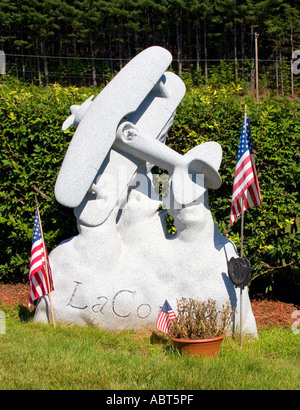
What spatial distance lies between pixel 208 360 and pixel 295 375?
79 cm

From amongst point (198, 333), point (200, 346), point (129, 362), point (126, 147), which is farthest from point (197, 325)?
point (126, 147)

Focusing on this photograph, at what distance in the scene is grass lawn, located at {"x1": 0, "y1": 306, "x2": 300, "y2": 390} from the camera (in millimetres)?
3967

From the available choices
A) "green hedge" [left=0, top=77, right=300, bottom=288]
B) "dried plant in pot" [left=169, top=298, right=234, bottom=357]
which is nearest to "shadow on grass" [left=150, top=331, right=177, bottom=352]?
"dried plant in pot" [left=169, top=298, right=234, bottom=357]

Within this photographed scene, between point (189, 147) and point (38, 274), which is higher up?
point (189, 147)

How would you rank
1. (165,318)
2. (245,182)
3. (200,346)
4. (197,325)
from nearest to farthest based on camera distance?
1. (200,346)
2. (197,325)
3. (165,318)
4. (245,182)

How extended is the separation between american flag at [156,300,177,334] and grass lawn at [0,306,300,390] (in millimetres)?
233

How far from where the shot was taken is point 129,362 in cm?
443

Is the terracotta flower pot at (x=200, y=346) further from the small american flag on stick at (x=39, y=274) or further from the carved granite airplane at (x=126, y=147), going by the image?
the small american flag on stick at (x=39, y=274)

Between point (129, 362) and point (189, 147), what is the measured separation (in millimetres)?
3541

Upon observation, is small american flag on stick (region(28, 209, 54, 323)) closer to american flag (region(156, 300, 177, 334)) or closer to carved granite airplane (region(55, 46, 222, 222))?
carved granite airplane (region(55, 46, 222, 222))

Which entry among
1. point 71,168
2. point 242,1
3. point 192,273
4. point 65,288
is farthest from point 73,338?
point 242,1

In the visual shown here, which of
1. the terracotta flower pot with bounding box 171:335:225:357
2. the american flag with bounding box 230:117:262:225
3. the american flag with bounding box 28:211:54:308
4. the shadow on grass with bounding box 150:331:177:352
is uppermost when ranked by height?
the american flag with bounding box 230:117:262:225

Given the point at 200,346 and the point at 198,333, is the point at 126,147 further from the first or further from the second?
the point at 200,346

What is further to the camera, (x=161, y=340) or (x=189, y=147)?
(x=189, y=147)
